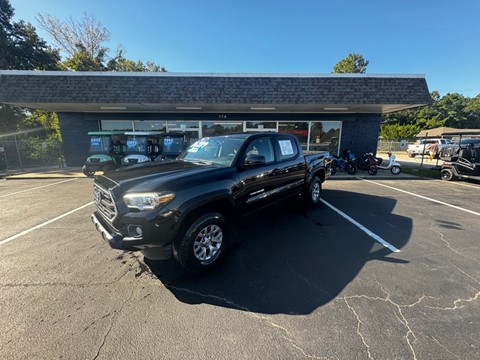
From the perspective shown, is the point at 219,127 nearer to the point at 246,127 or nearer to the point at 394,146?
the point at 246,127

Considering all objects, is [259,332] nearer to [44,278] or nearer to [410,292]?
[410,292]

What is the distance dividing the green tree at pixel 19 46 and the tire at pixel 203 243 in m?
28.4

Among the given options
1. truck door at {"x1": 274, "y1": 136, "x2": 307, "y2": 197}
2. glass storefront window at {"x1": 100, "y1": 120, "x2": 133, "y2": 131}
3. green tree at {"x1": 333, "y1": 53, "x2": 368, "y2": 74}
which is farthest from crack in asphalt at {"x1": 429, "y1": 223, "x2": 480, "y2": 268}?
green tree at {"x1": 333, "y1": 53, "x2": 368, "y2": 74}

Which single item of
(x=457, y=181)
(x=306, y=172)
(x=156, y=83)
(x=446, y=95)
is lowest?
(x=457, y=181)

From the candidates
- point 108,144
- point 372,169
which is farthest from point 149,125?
point 372,169

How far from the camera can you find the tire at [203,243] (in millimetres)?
2819

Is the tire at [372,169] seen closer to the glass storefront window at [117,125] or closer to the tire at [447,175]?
the tire at [447,175]

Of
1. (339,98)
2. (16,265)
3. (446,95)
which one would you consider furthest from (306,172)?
(446,95)

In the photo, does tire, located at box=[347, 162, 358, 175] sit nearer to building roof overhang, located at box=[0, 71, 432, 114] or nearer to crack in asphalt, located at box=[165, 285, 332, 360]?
building roof overhang, located at box=[0, 71, 432, 114]

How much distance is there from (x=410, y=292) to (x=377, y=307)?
1.91ft

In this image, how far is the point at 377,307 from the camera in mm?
2387

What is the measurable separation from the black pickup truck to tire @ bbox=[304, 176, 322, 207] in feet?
4.73

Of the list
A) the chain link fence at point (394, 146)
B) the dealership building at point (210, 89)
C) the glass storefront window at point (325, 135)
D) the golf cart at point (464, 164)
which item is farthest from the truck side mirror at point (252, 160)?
the chain link fence at point (394, 146)

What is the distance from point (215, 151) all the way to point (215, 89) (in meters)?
7.67
